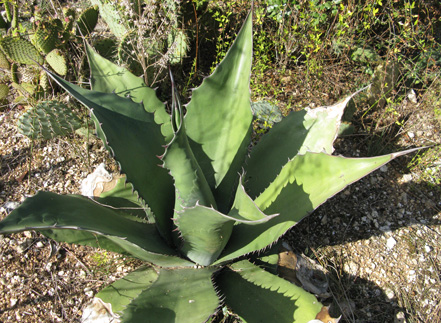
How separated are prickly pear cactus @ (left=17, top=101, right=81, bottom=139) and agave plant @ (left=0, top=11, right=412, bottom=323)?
0.69 m

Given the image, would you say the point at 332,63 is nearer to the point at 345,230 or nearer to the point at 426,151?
the point at 426,151

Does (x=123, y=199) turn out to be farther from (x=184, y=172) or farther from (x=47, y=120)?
(x=47, y=120)

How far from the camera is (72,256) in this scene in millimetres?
1937

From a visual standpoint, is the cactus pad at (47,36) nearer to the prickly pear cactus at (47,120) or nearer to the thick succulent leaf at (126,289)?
the prickly pear cactus at (47,120)

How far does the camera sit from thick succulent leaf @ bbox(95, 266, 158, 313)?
1551 mm

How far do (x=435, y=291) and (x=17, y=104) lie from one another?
2827mm

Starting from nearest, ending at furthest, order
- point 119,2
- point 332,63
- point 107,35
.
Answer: point 119,2, point 332,63, point 107,35

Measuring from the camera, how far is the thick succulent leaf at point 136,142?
1339 mm

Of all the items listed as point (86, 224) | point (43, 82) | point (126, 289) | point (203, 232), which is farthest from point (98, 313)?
point (43, 82)

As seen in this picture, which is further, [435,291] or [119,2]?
[119,2]

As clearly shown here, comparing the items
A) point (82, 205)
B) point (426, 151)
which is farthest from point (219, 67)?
point (426, 151)

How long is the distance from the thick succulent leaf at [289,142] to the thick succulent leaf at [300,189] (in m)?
0.22

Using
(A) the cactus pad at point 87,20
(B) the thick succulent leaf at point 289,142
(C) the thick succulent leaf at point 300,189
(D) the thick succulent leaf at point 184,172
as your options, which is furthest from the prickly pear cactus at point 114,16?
(C) the thick succulent leaf at point 300,189

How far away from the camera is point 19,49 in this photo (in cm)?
224
